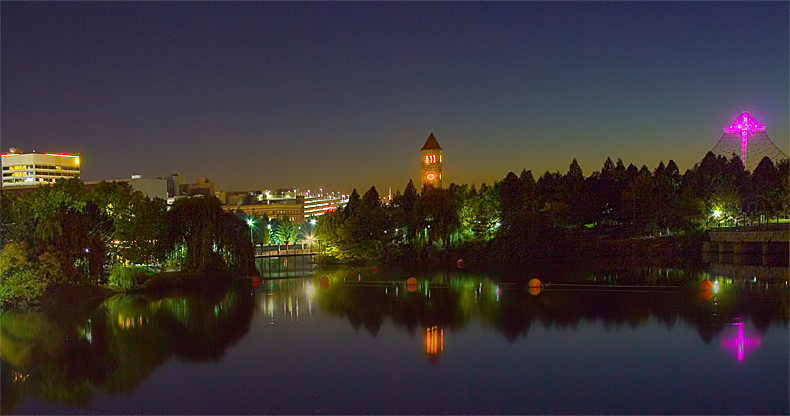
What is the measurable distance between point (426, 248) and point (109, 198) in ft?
72.5

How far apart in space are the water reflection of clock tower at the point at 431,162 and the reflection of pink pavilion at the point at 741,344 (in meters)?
61.3

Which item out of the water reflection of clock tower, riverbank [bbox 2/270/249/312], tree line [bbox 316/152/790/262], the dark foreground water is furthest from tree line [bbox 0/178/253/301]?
the water reflection of clock tower

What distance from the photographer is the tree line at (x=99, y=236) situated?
26812 millimetres

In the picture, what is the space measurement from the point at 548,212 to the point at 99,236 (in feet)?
113

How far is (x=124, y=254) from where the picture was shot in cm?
3450

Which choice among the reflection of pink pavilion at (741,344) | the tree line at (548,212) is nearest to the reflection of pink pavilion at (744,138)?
the tree line at (548,212)

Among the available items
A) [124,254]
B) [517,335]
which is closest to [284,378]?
[517,335]

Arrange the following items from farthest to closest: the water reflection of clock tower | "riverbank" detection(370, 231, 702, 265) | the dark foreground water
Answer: the water reflection of clock tower
"riverbank" detection(370, 231, 702, 265)
the dark foreground water

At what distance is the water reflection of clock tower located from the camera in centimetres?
8162

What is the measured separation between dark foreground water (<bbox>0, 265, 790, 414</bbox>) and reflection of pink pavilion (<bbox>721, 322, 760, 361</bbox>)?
0.18 feet

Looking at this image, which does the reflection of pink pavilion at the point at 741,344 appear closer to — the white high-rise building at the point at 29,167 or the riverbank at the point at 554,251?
the riverbank at the point at 554,251

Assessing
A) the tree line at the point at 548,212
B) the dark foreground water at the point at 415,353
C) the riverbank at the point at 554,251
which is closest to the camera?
the dark foreground water at the point at 415,353

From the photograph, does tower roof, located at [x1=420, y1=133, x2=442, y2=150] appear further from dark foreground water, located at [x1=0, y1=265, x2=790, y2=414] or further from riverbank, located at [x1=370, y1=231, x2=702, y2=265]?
dark foreground water, located at [x1=0, y1=265, x2=790, y2=414]

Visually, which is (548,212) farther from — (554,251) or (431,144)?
(431,144)
